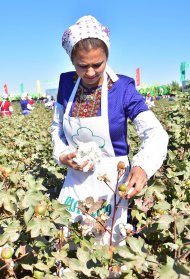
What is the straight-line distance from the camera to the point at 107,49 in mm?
1986

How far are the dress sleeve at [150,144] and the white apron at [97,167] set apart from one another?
195 millimetres

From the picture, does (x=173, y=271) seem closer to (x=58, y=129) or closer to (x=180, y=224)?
(x=180, y=224)

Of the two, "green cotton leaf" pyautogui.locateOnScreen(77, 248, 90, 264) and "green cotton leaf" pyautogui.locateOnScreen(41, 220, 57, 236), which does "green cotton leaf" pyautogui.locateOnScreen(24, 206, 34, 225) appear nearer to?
"green cotton leaf" pyautogui.locateOnScreen(41, 220, 57, 236)

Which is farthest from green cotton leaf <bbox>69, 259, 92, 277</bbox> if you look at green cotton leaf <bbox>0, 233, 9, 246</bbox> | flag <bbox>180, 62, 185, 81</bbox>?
flag <bbox>180, 62, 185, 81</bbox>

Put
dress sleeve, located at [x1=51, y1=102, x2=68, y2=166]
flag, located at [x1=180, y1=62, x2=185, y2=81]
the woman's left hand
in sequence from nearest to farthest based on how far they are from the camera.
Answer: the woman's left hand → dress sleeve, located at [x1=51, y1=102, x2=68, y2=166] → flag, located at [x1=180, y1=62, x2=185, y2=81]

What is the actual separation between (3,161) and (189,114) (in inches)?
90.8

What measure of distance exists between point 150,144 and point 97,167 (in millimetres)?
357

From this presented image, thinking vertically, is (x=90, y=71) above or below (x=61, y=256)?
above

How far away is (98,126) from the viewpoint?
2.09 m

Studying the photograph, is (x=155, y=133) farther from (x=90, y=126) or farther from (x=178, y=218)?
(x=178, y=218)

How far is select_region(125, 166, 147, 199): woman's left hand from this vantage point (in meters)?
1.76

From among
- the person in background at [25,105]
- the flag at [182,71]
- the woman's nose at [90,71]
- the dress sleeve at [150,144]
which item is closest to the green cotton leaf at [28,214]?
the dress sleeve at [150,144]

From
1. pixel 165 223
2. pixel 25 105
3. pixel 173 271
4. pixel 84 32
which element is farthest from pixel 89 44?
pixel 25 105

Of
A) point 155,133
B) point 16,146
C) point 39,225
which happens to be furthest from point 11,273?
point 16,146
